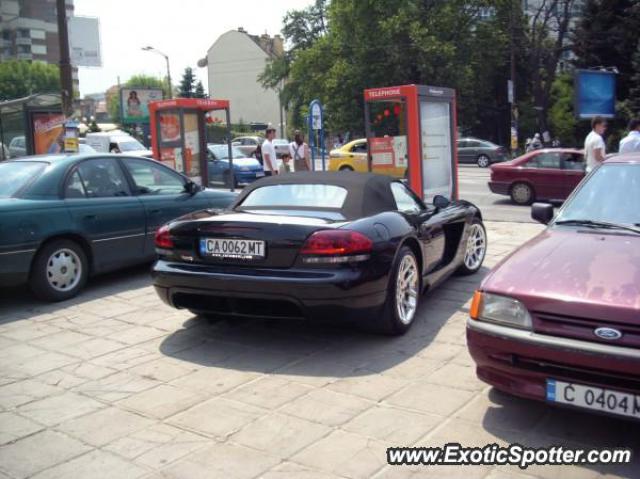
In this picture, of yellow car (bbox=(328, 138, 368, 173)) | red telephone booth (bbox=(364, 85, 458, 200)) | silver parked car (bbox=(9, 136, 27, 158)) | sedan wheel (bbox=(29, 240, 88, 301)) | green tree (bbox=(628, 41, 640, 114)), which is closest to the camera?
sedan wheel (bbox=(29, 240, 88, 301))

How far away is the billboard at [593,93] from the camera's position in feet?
57.2

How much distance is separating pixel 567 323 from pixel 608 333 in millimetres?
204

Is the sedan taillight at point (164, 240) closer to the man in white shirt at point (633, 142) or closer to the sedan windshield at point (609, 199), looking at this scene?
the sedan windshield at point (609, 199)

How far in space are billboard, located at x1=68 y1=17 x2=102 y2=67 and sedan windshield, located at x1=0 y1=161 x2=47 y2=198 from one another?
28.2 metres

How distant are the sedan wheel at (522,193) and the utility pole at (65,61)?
10084 millimetres

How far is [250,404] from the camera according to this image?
13.1 feet

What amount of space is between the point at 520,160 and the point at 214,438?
527 inches

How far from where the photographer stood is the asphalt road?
520 inches

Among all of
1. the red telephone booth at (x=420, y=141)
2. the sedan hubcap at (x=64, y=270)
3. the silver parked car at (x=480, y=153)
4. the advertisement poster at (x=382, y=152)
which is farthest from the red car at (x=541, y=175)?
the silver parked car at (x=480, y=153)

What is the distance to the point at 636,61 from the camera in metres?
28.1

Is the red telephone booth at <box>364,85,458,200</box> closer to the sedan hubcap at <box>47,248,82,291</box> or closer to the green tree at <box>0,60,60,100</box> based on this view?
the sedan hubcap at <box>47,248,82,291</box>

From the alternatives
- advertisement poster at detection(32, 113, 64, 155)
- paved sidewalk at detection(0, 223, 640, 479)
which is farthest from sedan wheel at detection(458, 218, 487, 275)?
advertisement poster at detection(32, 113, 64, 155)

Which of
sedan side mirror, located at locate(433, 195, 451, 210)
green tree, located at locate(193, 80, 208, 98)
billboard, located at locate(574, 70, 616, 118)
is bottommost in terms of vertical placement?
sedan side mirror, located at locate(433, 195, 451, 210)

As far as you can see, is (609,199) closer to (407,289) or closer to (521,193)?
(407,289)
